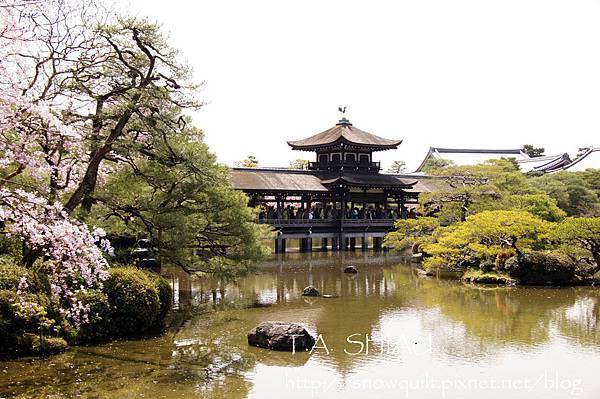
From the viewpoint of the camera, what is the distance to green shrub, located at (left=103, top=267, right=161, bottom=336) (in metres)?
13.2

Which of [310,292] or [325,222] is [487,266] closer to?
[310,292]

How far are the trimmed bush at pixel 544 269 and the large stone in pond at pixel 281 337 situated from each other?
40.3ft

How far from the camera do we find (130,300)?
13.3 metres

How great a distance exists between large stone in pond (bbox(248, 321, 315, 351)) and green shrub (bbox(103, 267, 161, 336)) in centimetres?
238

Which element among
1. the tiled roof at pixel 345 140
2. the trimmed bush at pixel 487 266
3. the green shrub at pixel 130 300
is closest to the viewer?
the green shrub at pixel 130 300

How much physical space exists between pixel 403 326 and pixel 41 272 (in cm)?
879

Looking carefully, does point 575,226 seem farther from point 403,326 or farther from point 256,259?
point 256,259

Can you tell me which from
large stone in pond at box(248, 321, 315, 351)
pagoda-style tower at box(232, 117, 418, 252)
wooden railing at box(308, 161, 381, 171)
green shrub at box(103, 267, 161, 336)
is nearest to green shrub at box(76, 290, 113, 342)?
green shrub at box(103, 267, 161, 336)

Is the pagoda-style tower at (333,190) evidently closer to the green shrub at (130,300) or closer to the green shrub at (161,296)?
the green shrub at (161,296)

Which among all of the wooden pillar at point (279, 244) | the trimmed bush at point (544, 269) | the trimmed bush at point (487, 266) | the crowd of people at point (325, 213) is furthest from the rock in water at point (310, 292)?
the wooden pillar at point (279, 244)

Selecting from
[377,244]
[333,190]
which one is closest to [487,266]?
[333,190]

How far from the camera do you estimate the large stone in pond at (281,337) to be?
42.5 feet

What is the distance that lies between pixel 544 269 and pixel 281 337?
13.4 metres

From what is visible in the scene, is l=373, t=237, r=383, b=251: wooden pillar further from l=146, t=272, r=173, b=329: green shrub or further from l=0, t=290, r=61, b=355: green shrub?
l=0, t=290, r=61, b=355: green shrub
